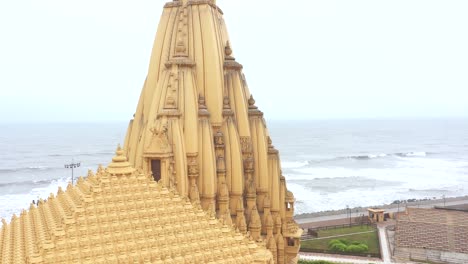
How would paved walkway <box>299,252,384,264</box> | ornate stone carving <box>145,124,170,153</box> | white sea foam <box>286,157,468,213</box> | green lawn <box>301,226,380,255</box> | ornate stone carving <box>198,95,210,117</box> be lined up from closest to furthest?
1. ornate stone carving <box>145,124,170,153</box>
2. ornate stone carving <box>198,95,210,117</box>
3. paved walkway <box>299,252,384,264</box>
4. green lawn <box>301,226,380,255</box>
5. white sea foam <box>286,157,468,213</box>

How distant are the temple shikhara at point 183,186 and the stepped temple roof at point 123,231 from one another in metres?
0.02

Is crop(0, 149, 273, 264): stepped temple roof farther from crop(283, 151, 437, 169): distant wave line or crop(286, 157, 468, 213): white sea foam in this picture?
crop(283, 151, 437, 169): distant wave line

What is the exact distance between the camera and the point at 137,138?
15734 mm

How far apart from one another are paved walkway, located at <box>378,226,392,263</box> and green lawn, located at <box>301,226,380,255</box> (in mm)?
318

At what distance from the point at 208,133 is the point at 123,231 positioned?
6.58 m

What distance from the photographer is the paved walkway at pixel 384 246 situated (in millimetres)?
29883

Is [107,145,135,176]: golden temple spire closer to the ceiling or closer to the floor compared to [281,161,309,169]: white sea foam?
closer to the ceiling

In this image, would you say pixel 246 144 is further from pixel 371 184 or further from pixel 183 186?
pixel 371 184

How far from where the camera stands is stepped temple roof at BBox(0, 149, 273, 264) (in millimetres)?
7578

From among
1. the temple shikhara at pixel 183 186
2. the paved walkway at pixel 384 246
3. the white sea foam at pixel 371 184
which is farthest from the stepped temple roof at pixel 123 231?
the white sea foam at pixel 371 184

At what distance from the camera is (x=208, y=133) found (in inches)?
559

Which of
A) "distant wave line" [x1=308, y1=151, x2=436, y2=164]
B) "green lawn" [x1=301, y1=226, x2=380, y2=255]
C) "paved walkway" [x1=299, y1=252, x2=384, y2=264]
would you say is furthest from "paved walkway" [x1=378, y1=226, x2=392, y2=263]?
"distant wave line" [x1=308, y1=151, x2=436, y2=164]

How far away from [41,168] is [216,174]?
8980cm

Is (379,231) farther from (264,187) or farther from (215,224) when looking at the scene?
(215,224)
